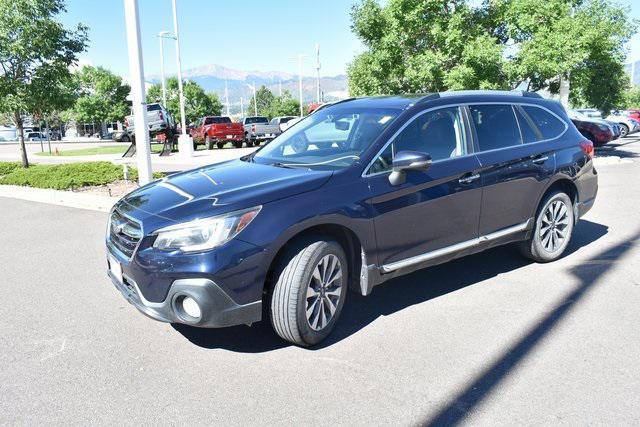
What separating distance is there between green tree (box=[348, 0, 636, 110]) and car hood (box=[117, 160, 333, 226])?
9.94 m

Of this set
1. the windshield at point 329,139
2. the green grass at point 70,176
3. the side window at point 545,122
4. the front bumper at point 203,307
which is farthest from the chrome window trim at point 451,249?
the green grass at point 70,176

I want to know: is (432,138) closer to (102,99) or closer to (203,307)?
(203,307)

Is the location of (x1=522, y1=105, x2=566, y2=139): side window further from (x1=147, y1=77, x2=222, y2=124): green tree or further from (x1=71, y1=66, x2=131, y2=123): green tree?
(x1=147, y1=77, x2=222, y2=124): green tree

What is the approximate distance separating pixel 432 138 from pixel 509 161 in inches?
35.6

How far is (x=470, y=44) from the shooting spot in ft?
42.4

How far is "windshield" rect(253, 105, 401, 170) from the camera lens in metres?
4.11

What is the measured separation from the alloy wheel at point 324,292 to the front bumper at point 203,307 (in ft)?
1.28

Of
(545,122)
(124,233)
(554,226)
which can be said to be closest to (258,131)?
(545,122)

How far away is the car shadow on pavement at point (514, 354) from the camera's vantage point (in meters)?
2.91

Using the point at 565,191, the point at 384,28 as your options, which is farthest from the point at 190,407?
the point at 384,28

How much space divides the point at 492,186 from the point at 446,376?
197 centimetres

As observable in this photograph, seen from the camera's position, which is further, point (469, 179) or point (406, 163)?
point (469, 179)

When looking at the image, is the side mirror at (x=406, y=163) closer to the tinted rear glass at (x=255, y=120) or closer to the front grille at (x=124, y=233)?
the front grille at (x=124, y=233)

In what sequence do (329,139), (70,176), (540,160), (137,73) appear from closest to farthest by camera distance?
(329,139), (540,160), (137,73), (70,176)
